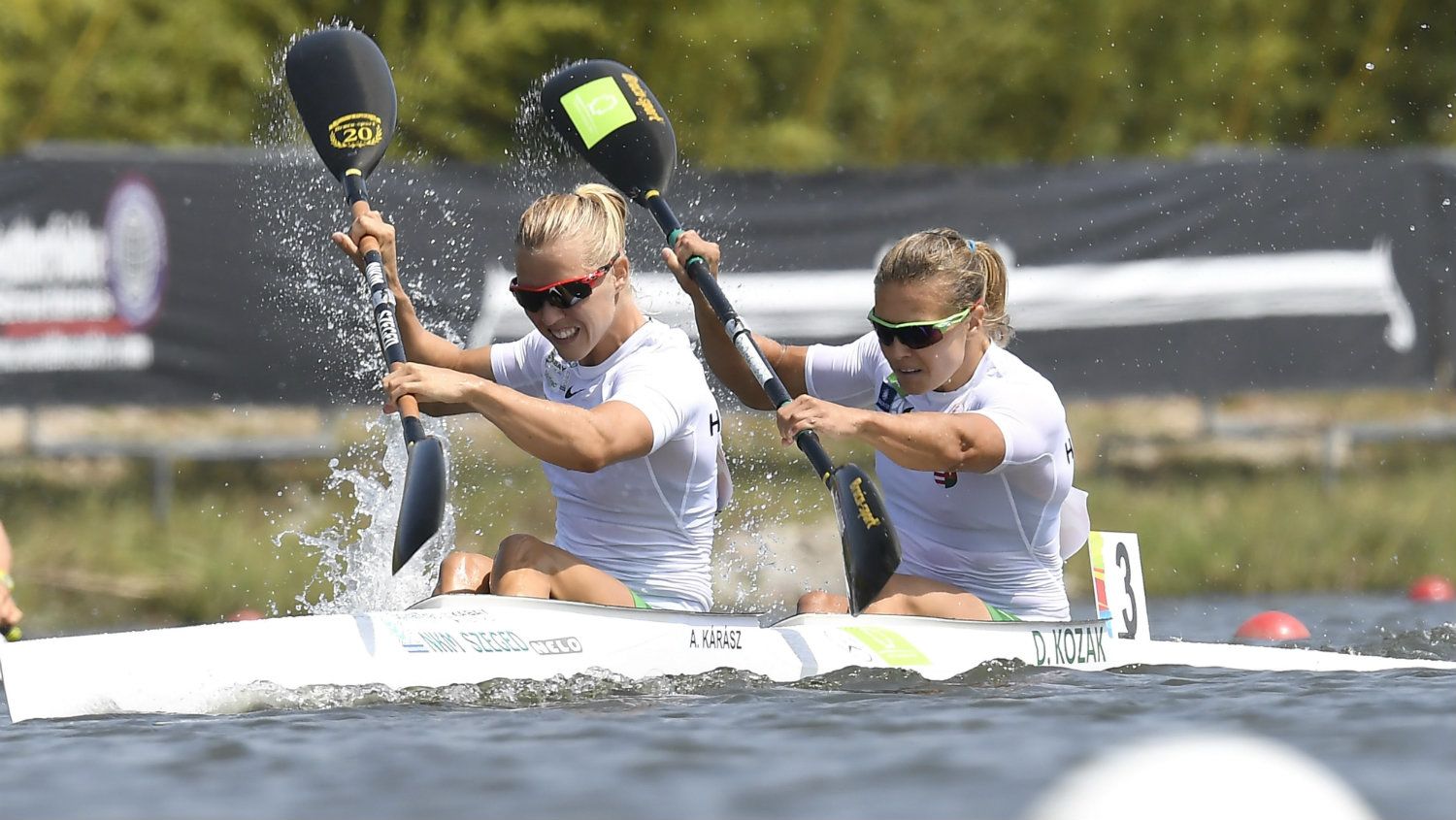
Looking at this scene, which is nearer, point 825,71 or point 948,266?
point 948,266

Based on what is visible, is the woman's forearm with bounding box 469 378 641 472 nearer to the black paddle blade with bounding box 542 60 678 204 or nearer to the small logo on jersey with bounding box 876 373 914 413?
the small logo on jersey with bounding box 876 373 914 413

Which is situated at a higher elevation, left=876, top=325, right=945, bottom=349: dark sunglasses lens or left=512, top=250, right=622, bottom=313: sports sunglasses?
left=512, top=250, right=622, bottom=313: sports sunglasses

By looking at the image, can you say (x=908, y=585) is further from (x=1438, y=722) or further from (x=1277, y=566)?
(x=1277, y=566)

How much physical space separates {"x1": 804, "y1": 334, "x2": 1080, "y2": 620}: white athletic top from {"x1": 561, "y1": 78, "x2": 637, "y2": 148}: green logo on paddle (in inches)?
52.4

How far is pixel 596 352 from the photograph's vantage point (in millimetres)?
5629

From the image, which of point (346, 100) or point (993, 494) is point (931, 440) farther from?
point (346, 100)

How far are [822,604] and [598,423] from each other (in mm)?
1216

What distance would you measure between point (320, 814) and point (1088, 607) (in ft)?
20.6

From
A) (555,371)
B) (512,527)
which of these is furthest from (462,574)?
(512,527)

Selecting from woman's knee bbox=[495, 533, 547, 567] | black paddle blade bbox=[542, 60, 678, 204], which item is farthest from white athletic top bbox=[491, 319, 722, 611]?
black paddle blade bbox=[542, 60, 678, 204]

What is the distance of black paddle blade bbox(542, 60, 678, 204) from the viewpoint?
7008 mm

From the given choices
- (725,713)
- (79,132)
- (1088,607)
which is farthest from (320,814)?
(79,132)

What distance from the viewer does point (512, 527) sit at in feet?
31.2

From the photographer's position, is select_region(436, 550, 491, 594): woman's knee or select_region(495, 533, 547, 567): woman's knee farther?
select_region(436, 550, 491, 594): woman's knee
